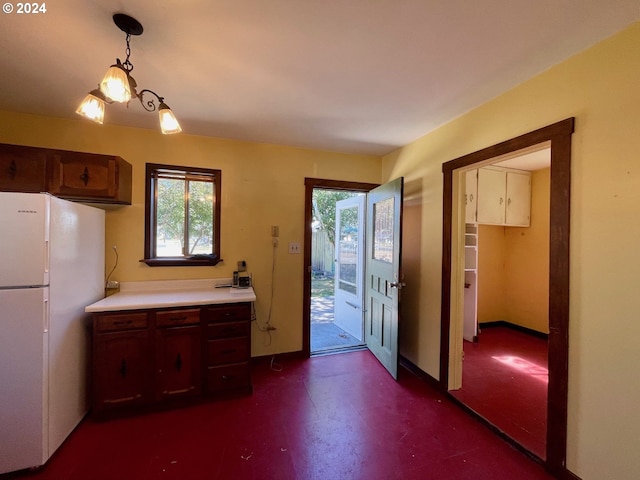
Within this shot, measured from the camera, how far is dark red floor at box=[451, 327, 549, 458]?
1.95 meters

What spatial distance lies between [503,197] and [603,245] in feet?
9.04

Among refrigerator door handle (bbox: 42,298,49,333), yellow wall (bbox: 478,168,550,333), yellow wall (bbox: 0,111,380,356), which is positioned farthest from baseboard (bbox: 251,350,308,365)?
yellow wall (bbox: 478,168,550,333)

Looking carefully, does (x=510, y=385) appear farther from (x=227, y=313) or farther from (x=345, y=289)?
(x=227, y=313)

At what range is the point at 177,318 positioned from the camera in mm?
2162

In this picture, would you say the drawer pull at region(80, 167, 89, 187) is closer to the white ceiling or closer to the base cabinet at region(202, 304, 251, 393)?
the white ceiling

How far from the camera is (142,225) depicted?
2578mm

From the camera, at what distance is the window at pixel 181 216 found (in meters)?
2.63

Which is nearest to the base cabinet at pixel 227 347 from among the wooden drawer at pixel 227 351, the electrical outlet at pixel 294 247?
the wooden drawer at pixel 227 351

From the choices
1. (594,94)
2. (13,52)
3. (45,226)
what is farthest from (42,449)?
(594,94)

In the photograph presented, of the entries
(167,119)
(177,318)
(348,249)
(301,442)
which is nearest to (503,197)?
(348,249)

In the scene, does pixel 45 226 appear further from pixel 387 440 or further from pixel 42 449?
pixel 387 440

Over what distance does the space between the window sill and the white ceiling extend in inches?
52.3

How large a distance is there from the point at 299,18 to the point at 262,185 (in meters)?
1.82

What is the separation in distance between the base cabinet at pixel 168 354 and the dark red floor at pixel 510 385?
200 centimetres
